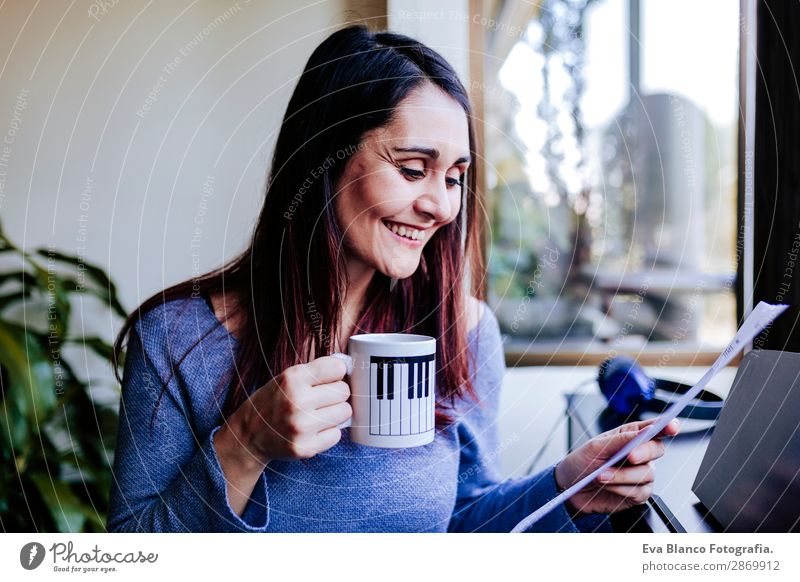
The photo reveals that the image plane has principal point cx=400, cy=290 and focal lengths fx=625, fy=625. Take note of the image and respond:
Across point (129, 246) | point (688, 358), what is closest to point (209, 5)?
point (129, 246)

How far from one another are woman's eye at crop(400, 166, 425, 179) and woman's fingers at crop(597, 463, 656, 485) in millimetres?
242

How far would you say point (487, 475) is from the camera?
1.81 feet

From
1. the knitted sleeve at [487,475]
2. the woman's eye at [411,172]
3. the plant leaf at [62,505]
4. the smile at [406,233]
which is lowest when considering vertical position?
the plant leaf at [62,505]

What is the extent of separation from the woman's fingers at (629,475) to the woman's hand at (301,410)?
185mm

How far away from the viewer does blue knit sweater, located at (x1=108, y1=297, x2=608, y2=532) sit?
0.44 meters

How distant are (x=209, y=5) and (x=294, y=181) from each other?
0.18 metres

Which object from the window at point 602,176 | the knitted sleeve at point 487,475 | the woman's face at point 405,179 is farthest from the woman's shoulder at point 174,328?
the window at point 602,176

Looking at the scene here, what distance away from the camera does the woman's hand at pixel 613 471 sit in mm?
416

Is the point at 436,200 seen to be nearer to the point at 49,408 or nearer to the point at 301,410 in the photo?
the point at 301,410

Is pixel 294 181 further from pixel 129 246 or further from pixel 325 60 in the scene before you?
pixel 129 246

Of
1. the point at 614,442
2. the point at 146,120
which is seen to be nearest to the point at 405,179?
the point at 614,442

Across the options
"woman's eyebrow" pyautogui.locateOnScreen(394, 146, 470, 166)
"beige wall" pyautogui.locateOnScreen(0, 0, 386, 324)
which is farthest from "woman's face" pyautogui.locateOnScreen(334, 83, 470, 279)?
"beige wall" pyautogui.locateOnScreen(0, 0, 386, 324)

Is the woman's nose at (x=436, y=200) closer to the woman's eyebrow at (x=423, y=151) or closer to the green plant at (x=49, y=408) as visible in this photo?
the woman's eyebrow at (x=423, y=151)

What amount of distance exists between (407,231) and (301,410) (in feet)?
0.52
